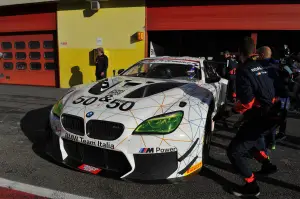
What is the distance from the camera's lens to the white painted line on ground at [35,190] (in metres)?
2.80

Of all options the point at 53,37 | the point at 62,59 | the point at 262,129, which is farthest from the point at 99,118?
the point at 53,37

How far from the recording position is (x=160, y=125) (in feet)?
9.47

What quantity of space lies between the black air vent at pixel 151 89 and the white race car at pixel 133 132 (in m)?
0.01

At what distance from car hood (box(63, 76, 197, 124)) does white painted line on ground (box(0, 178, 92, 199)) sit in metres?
0.84

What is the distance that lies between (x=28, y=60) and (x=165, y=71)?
947 centimetres

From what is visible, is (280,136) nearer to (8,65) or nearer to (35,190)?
(35,190)

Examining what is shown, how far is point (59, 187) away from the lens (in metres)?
2.98

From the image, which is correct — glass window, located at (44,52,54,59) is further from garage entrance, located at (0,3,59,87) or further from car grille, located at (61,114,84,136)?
car grille, located at (61,114,84,136)

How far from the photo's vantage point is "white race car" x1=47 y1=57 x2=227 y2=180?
2.80 metres

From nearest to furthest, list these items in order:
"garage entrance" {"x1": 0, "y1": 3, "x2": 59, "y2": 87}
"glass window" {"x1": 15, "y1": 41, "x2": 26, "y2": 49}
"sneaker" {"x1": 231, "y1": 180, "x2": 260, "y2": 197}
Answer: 1. "sneaker" {"x1": 231, "y1": 180, "x2": 260, "y2": 197}
2. "garage entrance" {"x1": 0, "y1": 3, "x2": 59, "y2": 87}
3. "glass window" {"x1": 15, "y1": 41, "x2": 26, "y2": 49}

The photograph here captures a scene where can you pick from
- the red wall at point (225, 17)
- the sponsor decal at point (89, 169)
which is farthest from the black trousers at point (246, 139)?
the red wall at point (225, 17)

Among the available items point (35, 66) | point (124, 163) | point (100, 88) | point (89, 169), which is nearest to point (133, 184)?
point (124, 163)

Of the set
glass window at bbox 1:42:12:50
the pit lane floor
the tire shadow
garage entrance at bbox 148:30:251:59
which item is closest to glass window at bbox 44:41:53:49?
glass window at bbox 1:42:12:50

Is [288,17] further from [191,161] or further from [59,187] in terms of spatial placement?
[59,187]
